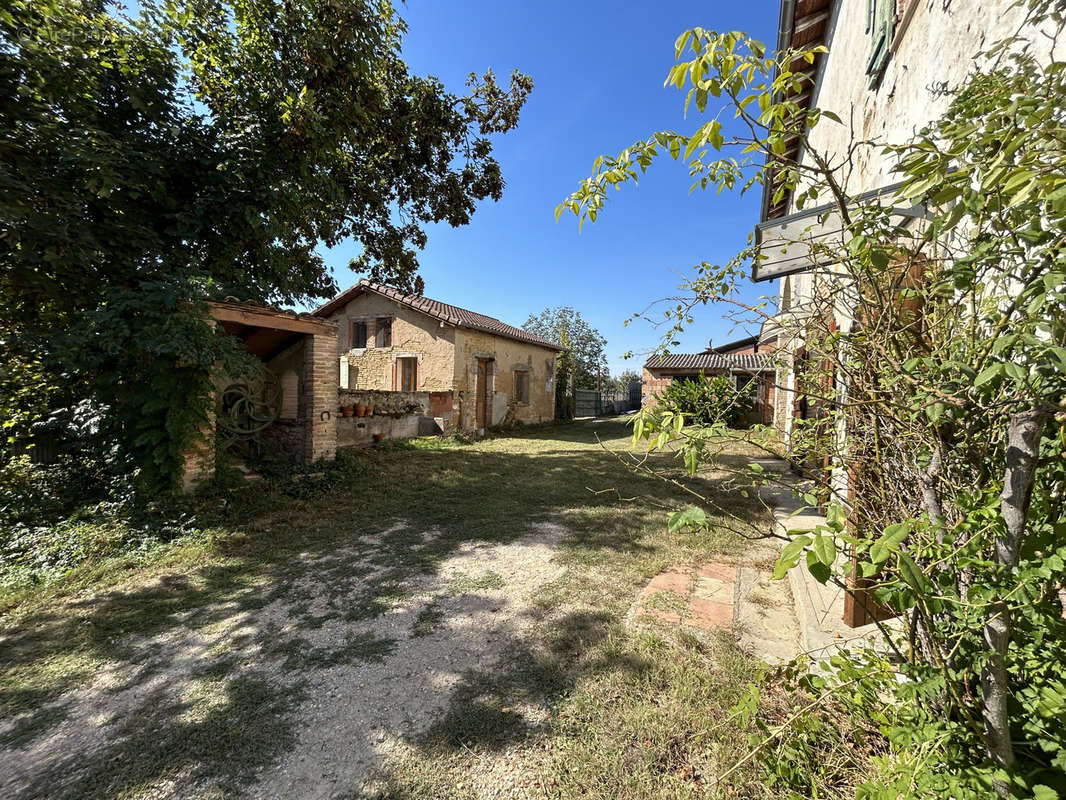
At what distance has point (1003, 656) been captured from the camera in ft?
3.40

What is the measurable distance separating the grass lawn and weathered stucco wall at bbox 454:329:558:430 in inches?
304

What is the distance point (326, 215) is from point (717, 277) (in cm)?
727

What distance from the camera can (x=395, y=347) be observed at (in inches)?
507

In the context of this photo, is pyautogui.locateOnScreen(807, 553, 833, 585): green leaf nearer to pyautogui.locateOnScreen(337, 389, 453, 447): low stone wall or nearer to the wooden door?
pyautogui.locateOnScreen(337, 389, 453, 447): low stone wall

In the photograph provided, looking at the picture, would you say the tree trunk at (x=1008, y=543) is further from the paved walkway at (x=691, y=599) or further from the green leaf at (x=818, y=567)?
the paved walkway at (x=691, y=599)

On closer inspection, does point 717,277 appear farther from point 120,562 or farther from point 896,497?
point 120,562

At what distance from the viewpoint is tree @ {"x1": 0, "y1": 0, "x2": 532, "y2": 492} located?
422 cm

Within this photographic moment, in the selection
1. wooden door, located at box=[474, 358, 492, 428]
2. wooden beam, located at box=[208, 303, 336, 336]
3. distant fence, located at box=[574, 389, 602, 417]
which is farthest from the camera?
distant fence, located at box=[574, 389, 602, 417]

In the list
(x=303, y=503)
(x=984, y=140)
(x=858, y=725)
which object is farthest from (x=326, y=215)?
(x=858, y=725)

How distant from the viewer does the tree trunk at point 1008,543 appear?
97cm

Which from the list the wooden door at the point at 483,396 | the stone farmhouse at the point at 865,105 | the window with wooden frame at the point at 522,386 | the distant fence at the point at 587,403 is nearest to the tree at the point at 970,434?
the stone farmhouse at the point at 865,105

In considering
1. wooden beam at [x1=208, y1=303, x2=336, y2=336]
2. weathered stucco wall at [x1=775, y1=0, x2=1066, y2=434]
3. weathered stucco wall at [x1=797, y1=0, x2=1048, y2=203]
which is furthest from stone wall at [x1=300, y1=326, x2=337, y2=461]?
weathered stucco wall at [x1=797, y1=0, x2=1048, y2=203]

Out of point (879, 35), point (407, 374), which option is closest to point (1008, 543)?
point (879, 35)

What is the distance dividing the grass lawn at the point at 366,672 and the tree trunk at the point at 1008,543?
2.92 ft
